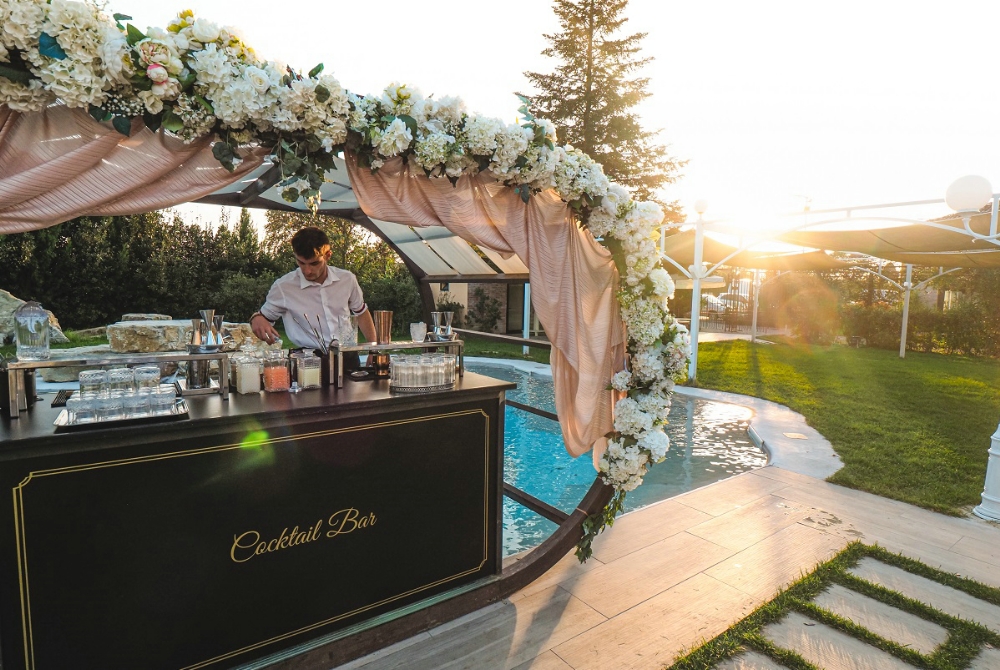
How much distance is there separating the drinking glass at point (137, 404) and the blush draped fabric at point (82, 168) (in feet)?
2.06

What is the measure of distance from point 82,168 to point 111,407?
0.81 meters

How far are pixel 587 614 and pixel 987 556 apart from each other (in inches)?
102

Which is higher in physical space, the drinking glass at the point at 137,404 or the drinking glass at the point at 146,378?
the drinking glass at the point at 146,378

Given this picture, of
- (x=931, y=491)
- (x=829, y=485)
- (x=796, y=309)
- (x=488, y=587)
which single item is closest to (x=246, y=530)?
(x=488, y=587)

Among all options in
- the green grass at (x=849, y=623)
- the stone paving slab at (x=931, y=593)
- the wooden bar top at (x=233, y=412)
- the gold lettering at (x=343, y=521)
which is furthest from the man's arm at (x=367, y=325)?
the stone paving slab at (x=931, y=593)

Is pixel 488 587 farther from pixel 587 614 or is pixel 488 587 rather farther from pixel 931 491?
pixel 931 491

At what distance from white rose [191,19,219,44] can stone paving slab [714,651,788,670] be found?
310 centimetres

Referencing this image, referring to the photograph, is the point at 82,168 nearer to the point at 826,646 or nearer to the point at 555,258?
the point at 555,258

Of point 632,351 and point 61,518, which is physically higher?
point 632,351

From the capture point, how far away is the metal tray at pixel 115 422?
179 cm

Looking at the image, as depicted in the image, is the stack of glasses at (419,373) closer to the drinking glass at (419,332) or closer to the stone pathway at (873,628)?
the drinking glass at (419,332)

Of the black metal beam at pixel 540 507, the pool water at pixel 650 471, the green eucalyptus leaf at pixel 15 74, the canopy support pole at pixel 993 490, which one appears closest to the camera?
the green eucalyptus leaf at pixel 15 74

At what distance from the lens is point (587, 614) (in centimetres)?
264

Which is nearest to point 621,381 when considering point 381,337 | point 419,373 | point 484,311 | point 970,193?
point 419,373
